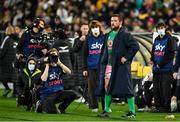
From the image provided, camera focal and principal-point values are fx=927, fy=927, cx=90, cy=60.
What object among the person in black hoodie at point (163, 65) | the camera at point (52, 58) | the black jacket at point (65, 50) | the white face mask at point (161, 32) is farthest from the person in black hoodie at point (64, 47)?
the camera at point (52, 58)

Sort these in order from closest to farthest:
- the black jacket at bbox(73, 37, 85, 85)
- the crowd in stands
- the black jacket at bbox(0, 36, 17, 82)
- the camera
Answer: the crowd in stands, the camera, the black jacket at bbox(73, 37, 85, 85), the black jacket at bbox(0, 36, 17, 82)

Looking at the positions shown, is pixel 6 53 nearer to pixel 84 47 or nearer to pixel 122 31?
pixel 84 47

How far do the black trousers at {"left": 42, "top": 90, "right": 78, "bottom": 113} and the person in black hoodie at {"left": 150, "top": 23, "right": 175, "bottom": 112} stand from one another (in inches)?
85.6

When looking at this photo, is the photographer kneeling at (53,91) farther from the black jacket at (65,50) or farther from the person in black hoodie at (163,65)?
the black jacket at (65,50)

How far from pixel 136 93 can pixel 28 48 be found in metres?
2.85

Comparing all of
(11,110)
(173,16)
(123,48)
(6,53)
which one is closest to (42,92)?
(11,110)

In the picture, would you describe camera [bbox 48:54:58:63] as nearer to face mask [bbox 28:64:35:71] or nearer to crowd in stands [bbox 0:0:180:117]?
crowd in stands [bbox 0:0:180:117]

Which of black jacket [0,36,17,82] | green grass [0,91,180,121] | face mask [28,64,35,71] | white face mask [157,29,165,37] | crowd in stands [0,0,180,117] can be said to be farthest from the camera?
black jacket [0,36,17,82]

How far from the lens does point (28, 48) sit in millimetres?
22578

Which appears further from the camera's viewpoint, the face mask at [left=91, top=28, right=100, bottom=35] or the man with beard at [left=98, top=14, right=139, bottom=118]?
the face mask at [left=91, top=28, right=100, bottom=35]

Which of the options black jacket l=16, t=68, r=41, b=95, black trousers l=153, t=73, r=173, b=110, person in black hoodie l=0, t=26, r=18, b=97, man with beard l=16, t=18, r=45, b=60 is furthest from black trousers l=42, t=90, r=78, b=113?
person in black hoodie l=0, t=26, r=18, b=97

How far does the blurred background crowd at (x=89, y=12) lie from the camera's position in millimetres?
31719

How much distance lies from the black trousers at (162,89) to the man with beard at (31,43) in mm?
3029

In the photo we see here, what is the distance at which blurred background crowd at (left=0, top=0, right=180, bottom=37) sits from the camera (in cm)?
3172
